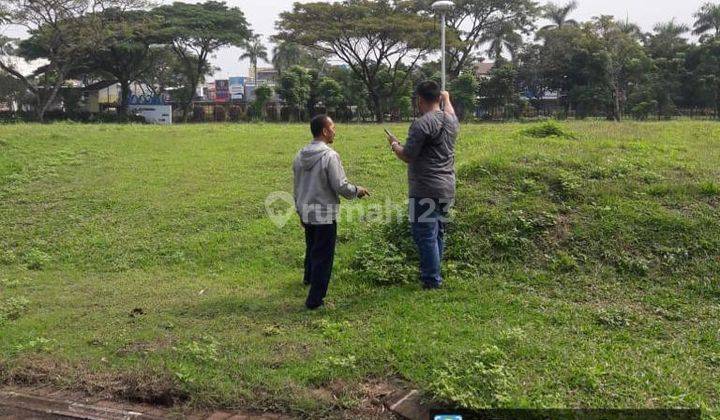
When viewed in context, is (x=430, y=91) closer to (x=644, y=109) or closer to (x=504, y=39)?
(x=644, y=109)

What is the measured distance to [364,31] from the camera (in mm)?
32750

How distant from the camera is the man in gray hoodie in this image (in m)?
4.80

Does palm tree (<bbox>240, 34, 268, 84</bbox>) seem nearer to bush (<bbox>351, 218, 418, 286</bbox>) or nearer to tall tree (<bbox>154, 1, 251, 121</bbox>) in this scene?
tall tree (<bbox>154, 1, 251, 121</bbox>)

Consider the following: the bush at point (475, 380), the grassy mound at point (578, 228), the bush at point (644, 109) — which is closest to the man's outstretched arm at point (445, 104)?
the grassy mound at point (578, 228)

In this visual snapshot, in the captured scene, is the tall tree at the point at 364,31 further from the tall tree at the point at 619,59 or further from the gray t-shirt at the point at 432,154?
the gray t-shirt at the point at 432,154

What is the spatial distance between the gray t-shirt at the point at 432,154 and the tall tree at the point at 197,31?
34326 millimetres

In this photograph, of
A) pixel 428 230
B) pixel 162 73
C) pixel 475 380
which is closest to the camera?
pixel 475 380

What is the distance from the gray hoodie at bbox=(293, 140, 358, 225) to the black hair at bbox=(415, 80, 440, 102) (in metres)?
0.86

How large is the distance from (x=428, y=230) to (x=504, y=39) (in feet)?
129

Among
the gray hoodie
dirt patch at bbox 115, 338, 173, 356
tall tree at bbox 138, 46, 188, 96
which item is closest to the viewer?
dirt patch at bbox 115, 338, 173, 356

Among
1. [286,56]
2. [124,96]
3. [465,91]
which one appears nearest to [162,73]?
[124,96]

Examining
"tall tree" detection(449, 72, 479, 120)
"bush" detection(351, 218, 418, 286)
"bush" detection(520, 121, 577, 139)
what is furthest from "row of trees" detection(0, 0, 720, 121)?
"bush" detection(351, 218, 418, 286)

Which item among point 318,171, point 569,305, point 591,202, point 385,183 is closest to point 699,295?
point 569,305

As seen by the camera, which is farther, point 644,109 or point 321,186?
point 644,109
